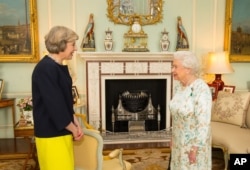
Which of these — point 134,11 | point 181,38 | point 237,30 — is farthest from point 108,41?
point 237,30

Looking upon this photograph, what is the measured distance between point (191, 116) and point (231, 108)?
1.86 m

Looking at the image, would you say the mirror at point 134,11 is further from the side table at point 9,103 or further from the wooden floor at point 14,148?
the wooden floor at point 14,148

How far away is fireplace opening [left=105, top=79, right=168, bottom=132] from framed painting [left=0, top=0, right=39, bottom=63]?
1.35m

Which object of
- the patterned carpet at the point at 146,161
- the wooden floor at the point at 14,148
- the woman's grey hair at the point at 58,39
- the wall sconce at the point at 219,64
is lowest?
the patterned carpet at the point at 146,161

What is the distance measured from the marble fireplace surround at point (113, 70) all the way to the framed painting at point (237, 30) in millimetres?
1175

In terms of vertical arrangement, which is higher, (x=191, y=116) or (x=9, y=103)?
(x=191, y=116)

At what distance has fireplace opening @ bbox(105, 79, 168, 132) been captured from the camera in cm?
458

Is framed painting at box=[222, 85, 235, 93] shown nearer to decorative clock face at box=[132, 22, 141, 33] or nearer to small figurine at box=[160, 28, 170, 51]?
small figurine at box=[160, 28, 170, 51]

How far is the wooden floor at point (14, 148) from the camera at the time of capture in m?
3.49

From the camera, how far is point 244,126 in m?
3.38

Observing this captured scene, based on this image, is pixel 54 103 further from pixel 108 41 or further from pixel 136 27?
pixel 136 27

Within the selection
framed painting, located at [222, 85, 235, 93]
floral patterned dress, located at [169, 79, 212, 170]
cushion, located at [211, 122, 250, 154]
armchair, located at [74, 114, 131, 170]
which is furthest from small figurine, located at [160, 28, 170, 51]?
armchair, located at [74, 114, 131, 170]

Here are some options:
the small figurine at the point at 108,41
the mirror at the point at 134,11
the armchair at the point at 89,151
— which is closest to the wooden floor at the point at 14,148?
the armchair at the point at 89,151

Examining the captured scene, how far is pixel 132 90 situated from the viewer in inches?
183
